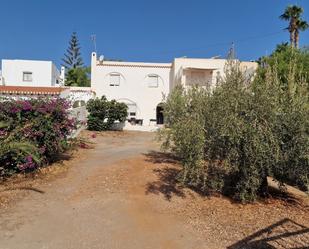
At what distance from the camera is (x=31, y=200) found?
8.01 m

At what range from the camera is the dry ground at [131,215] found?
6117 mm

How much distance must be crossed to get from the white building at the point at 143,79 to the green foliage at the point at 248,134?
2422cm

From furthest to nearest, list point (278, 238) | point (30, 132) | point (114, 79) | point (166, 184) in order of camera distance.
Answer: point (114, 79) → point (30, 132) → point (166, 184) → point (278, 238)

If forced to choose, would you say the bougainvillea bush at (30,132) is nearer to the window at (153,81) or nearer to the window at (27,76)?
the window at (153,81)

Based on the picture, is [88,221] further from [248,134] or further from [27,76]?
[27,76]

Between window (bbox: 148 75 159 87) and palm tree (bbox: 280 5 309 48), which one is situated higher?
palm tree (bbox: 280 5 309 48)

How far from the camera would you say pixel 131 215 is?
7281 millimetres

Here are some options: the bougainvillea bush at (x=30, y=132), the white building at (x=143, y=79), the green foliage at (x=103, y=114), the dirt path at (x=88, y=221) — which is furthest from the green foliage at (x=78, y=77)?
the dirt path at (x=88, y=221)

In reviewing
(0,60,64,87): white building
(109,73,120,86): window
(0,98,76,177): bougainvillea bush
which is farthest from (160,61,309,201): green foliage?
(0,60,64,87): white building

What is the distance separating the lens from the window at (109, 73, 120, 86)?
1310 inches

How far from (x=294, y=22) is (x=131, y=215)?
129 feet

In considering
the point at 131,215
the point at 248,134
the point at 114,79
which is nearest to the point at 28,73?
the point at 114,79

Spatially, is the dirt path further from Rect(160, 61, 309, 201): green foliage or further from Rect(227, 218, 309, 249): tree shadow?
Rect(160, 61, 309, 201): green foliage

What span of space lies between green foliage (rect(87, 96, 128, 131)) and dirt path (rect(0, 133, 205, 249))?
14048 mm
